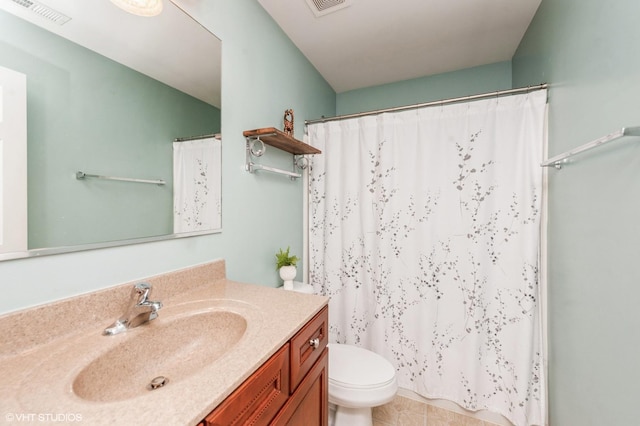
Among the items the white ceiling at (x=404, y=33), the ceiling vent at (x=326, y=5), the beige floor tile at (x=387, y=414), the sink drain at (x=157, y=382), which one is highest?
the white ceiling at (x=404, y=33)

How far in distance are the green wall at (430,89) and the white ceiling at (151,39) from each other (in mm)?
1675

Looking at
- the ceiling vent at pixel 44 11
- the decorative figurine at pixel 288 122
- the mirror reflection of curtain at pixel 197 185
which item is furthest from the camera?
the decorative figurine at pixel 288 122

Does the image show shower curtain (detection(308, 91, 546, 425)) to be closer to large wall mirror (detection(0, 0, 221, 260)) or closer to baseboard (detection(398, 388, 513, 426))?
baseboard (detection(398, 388, 513, 426))

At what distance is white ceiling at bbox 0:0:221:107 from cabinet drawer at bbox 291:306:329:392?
107 cm

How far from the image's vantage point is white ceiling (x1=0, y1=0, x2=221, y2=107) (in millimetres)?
750

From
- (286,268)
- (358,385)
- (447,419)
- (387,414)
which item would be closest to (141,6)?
(286,268)

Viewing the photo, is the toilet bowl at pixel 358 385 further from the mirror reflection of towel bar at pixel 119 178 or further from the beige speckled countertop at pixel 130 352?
the mirror reflection of towel bar at pixel 119 178

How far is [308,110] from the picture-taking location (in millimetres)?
2053

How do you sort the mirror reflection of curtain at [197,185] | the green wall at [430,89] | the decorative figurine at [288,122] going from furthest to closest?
the green wall at [430,89], the decorative figurine at [288,122], the mirror reflection of curtain at [197,185]

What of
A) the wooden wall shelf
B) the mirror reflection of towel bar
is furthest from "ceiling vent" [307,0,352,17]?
the mirror reflection of towel bar

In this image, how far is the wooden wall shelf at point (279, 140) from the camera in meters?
1.30

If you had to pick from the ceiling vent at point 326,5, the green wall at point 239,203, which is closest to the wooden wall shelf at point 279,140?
the green wall at point 239,203

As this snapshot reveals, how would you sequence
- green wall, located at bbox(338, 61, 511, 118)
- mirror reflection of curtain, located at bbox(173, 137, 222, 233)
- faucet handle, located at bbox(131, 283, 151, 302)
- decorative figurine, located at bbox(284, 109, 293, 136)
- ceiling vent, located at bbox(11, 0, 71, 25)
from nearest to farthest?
ceiling vent, located at bbox(11, 0, 71, 25) < faucet handle, located at bbox(131, 283, 151, 302) < mirror reflection of curtain, located at bbox(173, 137, 222, 233) < decorative figurine, located at bbox(284, 109, 293, 136) < green wall, located at bbox(338, 61, 511, 118)

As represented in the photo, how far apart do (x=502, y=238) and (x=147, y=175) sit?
1798 mm
